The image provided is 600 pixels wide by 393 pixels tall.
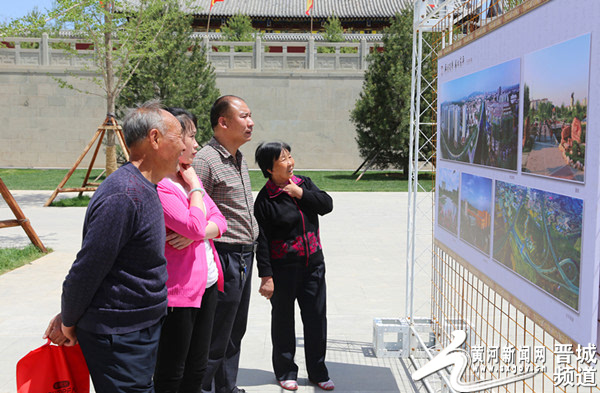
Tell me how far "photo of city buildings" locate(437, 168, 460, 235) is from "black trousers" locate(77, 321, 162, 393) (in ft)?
6.83

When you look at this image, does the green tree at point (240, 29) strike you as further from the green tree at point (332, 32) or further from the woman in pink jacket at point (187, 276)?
the woman in pink jacket at point (187, 276)

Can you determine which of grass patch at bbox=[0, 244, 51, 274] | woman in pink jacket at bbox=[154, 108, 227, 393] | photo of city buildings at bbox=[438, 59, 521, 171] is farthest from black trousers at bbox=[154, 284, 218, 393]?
→ grass patch at bbox=[0, 244, 51, 274]

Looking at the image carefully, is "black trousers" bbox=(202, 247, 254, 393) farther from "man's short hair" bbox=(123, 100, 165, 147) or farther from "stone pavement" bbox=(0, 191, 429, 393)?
"man's short hair" bbox=(123, 100, 165, 147)

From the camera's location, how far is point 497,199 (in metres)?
2.84

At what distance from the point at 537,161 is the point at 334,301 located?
3.68m

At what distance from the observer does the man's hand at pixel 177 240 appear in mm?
2596

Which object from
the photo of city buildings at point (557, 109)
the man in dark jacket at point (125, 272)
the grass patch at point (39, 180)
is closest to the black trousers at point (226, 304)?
the man in dark jacket at point (125, 272)

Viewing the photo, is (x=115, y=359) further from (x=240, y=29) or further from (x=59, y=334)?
(x=240, y=29)

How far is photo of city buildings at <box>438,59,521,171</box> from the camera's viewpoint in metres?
2.66

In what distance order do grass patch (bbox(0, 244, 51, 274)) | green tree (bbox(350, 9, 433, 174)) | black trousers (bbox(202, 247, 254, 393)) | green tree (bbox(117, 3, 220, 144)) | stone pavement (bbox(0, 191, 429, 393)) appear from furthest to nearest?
1. green tree (bbox(117, 3, 220, 144))
2. green tree (bbox(350, 9, 433, 174))
3. grass patch (bbox(0, 244, 51, 274))
4. stone pavement (bbox(0, 191, 429, 393))
5. black trousers (bbox(202, 247, 254, 393))

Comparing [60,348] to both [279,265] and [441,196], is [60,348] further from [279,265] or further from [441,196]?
[441,196]

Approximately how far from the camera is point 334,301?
5816 mm

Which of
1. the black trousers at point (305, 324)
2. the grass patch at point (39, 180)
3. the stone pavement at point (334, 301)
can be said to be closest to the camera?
the black trousers at point (305, 324)

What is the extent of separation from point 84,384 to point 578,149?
1960 millimetres
